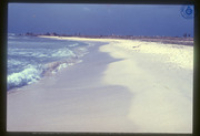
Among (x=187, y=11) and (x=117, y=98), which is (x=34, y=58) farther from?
(x=187, y=11)

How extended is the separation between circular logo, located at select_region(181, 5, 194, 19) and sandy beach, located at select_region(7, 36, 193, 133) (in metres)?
0.26

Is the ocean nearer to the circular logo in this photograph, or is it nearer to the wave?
the wave

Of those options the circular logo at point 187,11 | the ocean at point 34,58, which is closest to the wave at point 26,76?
the ocean at point 34,58

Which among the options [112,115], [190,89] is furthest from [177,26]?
[112,115]

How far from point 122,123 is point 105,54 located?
3.05 ft

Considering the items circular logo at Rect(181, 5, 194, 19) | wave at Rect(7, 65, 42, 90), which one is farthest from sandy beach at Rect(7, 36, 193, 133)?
circular logo at Rect(181, 5, 194, 19)

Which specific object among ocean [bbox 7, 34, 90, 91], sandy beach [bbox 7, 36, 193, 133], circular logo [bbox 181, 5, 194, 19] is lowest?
sandy beach [bbox 7, 36, 193, 133]

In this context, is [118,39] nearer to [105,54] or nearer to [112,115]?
[105,54]

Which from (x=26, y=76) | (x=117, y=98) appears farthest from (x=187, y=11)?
(x=26, y=76)

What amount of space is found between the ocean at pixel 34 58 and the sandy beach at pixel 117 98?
9cm

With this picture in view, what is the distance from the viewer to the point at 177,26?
254 centimetres

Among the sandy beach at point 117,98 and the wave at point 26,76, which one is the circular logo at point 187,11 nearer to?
the sandy beach at point 117,98

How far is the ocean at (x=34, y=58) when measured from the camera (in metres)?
2.56

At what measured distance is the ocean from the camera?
2561 mm
